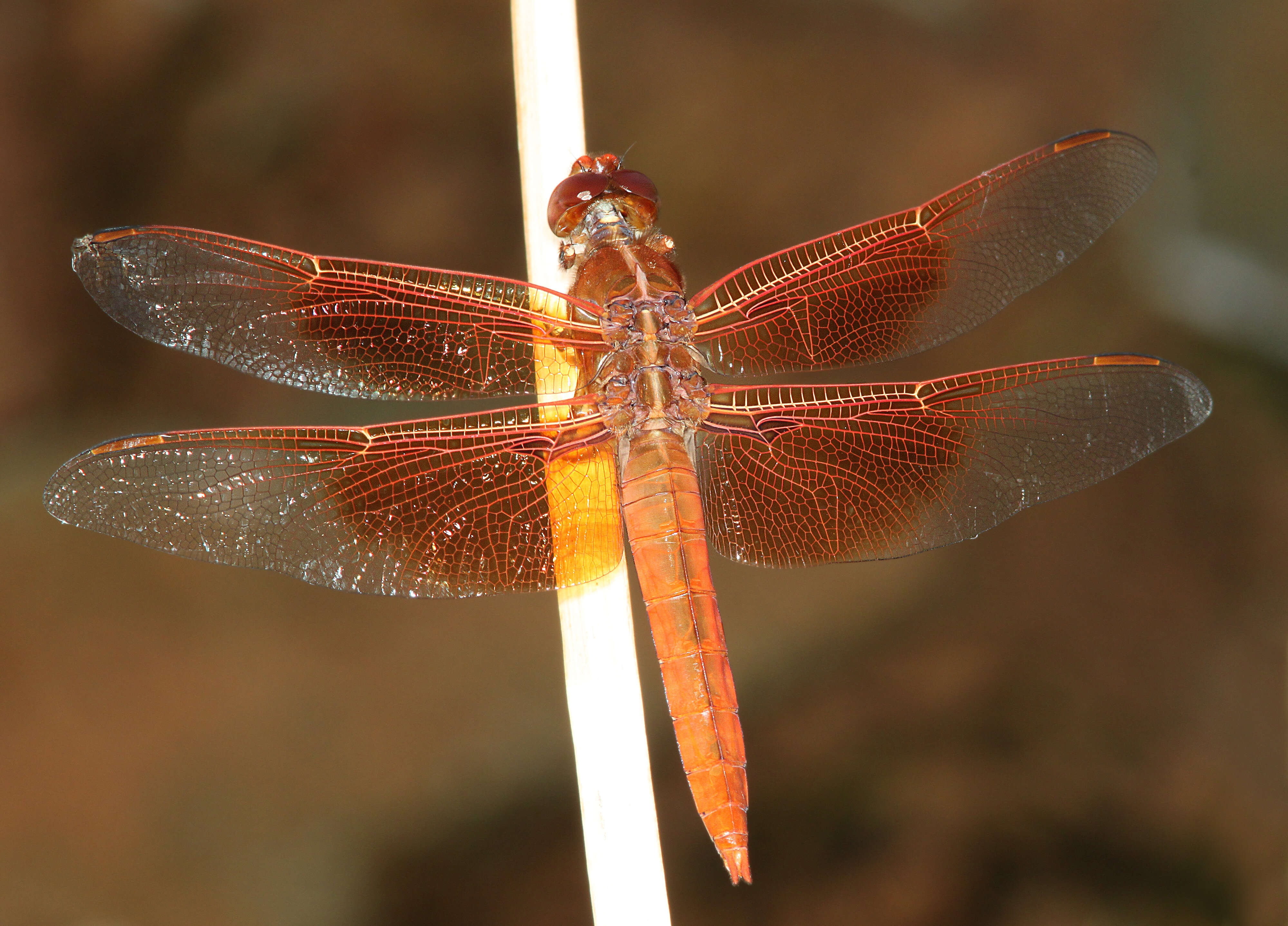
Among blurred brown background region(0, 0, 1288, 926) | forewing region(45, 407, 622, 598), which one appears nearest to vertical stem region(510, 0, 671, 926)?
forewing region(45, 407, 622, 598)

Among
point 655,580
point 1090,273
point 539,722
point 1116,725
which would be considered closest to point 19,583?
point 539,722

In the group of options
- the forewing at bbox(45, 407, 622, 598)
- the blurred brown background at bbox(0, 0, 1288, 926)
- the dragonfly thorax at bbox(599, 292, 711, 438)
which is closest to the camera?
the forewing at bbox(45, 407, 622, 598)

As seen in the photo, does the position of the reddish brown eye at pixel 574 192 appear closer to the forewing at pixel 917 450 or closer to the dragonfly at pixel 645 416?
the dragonfly at pixel 645 416

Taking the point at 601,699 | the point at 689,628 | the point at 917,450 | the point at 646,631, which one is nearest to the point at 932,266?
the point at 917,450

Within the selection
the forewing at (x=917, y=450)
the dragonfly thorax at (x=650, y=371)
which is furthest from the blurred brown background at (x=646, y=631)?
the dragonfly thorax at (x=650, y=371)

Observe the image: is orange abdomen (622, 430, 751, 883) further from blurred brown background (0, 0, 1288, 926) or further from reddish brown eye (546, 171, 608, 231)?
blurred brown background (0, 0, 1288, 926)

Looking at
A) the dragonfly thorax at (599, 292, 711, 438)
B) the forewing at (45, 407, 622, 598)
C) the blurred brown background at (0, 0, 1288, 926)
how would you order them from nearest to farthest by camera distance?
the forewing at (45, 407, 622, 598), the dragonfly thorax at (599, 292, 711, 438), the blurred brown background at (0, 0, 1288, 926)
